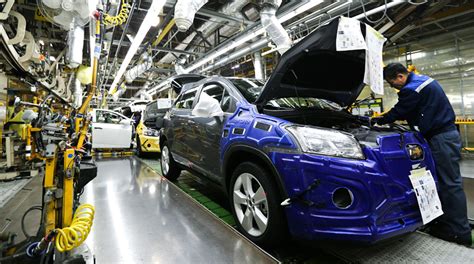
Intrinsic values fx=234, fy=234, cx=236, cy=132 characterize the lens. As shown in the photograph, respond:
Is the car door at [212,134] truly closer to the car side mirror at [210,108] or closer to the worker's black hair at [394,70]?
the car side mirror at [210,108]

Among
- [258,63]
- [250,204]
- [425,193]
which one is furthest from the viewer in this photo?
[258,63]

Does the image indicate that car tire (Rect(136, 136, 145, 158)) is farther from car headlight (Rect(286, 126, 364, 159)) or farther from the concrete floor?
car headlight (Rect(286, 126, 364, 159))

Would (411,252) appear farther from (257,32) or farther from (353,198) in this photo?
(257,32)

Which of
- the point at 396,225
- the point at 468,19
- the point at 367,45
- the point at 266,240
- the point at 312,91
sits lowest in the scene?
the point at 266,240

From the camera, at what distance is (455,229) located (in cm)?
193

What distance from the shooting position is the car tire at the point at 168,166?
149 inches

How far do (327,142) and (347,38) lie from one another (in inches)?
29.6

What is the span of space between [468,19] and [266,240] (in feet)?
27.1

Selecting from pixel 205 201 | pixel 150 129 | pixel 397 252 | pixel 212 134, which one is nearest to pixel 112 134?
pixel 150 129

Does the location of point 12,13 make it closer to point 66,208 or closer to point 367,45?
point 66,208

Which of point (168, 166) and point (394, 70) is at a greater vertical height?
point (394, 70)

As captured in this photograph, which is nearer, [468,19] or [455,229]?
[455,229]

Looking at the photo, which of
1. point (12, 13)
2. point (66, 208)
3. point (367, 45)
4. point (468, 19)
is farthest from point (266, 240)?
point (468, 19)

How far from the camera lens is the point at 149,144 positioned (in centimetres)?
633
